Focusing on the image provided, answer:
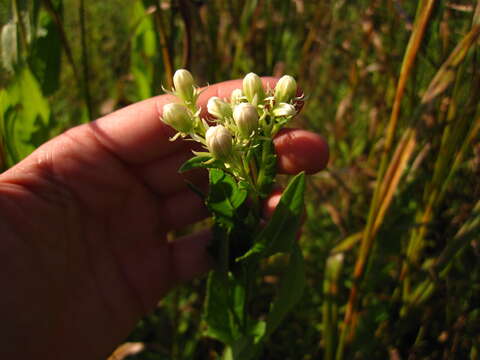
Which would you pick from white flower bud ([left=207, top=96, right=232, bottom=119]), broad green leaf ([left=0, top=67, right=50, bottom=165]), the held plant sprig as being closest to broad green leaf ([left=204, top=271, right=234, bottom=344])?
the held plant sprig

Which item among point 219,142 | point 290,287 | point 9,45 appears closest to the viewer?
point 219,142

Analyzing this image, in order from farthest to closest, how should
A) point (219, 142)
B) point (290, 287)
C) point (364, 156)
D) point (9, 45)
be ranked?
1. point (364, 156)
2. point (9, 45)
3. point (290, 287)
4. point (219, 142)

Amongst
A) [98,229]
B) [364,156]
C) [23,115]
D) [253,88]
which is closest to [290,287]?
[253,88]

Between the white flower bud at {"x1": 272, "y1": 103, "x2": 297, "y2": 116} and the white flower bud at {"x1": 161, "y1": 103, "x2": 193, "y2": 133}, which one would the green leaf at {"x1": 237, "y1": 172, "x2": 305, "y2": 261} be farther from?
the white flower bud at {"x1": 161, "y1": 103, "x2": 193, "y2": 133}

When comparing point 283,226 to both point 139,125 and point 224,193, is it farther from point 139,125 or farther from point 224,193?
point 139,125

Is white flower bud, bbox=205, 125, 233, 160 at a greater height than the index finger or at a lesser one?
greater

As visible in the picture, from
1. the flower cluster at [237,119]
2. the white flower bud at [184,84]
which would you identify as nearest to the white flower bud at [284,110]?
the flower cluster at [237,119]

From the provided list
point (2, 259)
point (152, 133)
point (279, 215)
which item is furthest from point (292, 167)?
point (2, 259)
